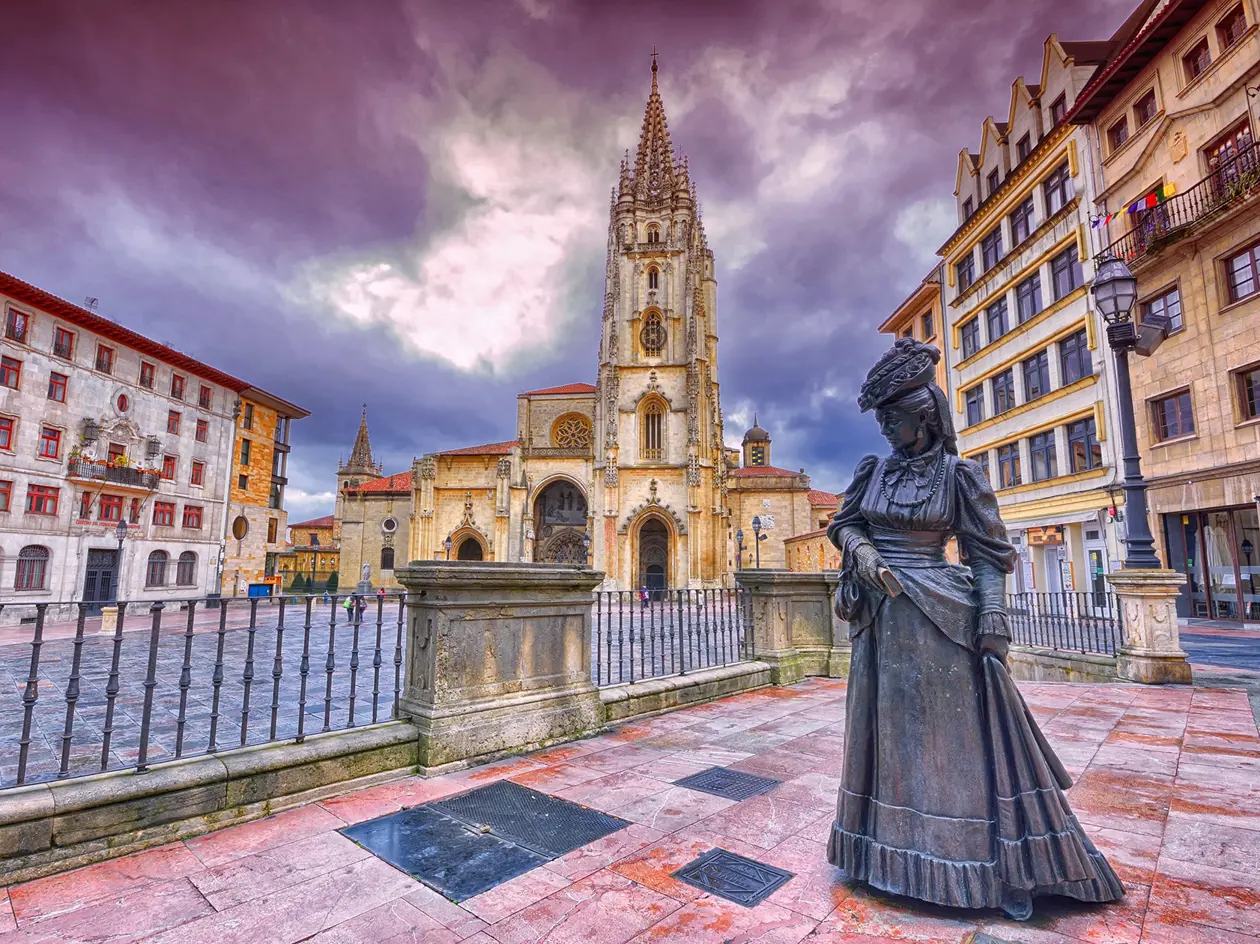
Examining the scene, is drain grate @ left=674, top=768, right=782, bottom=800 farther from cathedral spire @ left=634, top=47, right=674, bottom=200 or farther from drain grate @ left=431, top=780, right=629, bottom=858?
cathedral spire @ left=634, top=47, right=674, bottom=200

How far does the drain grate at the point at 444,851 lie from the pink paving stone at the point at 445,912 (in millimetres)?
44

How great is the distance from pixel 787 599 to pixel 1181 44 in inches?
740

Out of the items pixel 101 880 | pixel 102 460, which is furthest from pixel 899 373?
pixel 102 460

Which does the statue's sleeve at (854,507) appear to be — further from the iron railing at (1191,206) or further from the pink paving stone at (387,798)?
the iron railing at (1191,206)

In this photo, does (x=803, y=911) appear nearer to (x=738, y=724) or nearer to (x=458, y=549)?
(x=738, y=724)

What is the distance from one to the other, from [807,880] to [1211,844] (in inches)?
79.7

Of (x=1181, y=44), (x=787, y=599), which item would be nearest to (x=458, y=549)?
(x=787, y=599)

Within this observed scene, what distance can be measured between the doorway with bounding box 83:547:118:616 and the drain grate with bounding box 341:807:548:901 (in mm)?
31084

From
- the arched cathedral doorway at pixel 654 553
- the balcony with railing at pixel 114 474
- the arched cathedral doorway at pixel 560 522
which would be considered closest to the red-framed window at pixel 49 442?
the balcony with railing at pixel 114 474

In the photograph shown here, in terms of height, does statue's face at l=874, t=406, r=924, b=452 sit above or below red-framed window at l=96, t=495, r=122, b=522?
below

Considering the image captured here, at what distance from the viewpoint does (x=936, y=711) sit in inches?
97.0

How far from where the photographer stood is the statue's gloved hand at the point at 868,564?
258cm

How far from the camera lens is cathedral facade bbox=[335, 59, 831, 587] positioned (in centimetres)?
3606

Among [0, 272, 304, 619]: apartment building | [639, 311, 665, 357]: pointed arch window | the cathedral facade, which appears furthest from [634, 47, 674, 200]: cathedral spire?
[0, 272, 304, 619]: apartment building
